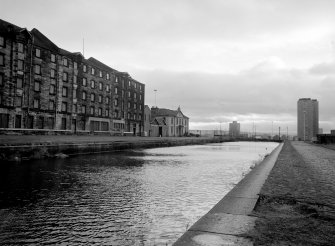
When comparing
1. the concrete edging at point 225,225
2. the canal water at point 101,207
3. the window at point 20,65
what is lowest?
the canal water at point 101,207

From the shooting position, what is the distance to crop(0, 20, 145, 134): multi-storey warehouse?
39.3 meters

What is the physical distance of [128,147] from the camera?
36.9 metres

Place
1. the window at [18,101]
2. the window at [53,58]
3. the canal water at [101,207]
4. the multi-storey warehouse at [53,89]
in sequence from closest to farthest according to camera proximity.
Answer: the canal water at [101,207] → the multi-storey warehouse at [53,89] → the window at [18,101] → the window at [53,58]

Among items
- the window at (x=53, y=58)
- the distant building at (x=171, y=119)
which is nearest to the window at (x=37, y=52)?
the window at (x=53, y=58)

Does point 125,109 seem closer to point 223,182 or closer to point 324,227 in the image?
point 223,182

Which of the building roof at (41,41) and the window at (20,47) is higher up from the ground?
the building roof at (41,41)

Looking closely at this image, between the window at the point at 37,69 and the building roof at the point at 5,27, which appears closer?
the building roof at the point at 5,27

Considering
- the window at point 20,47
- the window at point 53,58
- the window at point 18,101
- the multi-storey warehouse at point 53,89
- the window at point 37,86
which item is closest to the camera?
Result: the multi-storey warehouse at point 53,89

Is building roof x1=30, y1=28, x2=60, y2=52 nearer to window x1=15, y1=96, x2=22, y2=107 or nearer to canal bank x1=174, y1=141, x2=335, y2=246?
window x1=15, y1=96, x2=22, y2=107

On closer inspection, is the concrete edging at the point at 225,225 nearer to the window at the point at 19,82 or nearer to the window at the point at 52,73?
the window at the point at 19,82

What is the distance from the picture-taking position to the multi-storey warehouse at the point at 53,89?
3931cm

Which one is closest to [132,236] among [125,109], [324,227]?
[324,227]

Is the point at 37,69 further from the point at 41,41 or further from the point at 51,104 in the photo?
the point at 51,104

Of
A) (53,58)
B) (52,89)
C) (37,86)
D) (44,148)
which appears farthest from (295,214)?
(53,58)
